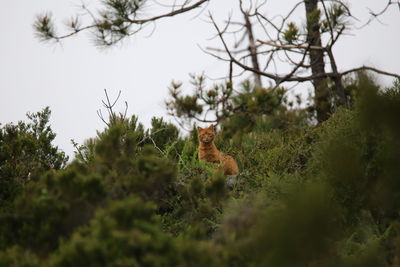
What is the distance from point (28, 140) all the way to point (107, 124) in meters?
0.89

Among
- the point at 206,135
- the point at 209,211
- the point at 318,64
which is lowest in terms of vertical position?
the point at 209,211

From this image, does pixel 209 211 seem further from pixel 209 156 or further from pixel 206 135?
pixel 206 135

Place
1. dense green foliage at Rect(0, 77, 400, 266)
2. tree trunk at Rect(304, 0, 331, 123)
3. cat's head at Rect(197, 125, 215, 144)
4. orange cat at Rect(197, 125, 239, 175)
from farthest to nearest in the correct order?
1. tree trunk at Rect(304, 0, 331, 123)
2. cat's head at Rect(197, 125, 215, 144)
3. orange cat at Rect(197, 125, 239, 175)
4. dense green foliage at Rect(0, 77, 400, 266)

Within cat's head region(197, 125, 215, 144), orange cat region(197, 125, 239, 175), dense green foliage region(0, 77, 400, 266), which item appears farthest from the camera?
cat's head region(197, 125, 215, 144)

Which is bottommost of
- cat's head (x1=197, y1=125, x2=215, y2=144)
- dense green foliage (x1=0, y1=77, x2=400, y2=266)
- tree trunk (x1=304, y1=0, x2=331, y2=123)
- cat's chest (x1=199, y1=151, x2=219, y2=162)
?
dense green foliage (x1=0, y1=77, x2=400, y2=266)

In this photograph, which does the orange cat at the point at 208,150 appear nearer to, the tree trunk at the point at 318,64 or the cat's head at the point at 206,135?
the cat's head at the point at 206,135

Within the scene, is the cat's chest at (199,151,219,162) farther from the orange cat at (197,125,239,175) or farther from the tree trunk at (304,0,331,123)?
the tree trunk at (304,0,331,123)

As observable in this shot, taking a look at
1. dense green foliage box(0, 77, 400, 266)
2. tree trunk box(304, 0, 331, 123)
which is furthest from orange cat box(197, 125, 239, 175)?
tree trunk box(304, 0, 331, 123)

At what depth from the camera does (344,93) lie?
7438 mm

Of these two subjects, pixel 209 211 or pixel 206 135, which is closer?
pixel 209 211

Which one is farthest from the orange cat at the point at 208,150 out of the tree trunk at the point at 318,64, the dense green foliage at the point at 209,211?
the tree trunk at the point at 318,64

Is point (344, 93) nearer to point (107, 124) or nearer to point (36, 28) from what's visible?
point (107, 124)

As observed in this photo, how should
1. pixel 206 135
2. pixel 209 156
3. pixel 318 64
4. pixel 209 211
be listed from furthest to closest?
pixel 318 64 → pixel 206 135 → pixel 209 156 → pixel 209 211

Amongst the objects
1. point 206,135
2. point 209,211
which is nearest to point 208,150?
point 206,135
